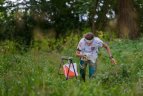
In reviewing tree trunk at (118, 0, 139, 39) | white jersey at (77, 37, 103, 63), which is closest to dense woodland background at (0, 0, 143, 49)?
tree trunk at (118, 0, 139, 39)

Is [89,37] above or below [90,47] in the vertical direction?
above

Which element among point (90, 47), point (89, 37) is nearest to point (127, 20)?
point (90, 47)

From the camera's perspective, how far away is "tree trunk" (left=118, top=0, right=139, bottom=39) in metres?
30.5

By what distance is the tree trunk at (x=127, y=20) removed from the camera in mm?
30500

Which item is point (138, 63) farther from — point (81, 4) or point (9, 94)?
point (81, 4)

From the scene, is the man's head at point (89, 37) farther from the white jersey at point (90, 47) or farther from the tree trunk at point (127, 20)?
the tree trunk at point (127, 20)

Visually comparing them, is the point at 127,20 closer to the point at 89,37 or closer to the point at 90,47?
the point at 90,47

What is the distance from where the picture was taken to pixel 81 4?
38.4 m

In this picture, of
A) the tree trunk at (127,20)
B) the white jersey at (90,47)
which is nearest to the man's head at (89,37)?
the white jersey at (90,47)

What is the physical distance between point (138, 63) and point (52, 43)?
62.0 feet

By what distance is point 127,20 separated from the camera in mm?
30750

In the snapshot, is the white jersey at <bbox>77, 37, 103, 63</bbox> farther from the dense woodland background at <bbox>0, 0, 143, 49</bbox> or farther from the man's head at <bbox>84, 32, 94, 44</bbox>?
the dense woodland background at <bbox>0, 0, 143, 49</bbox>

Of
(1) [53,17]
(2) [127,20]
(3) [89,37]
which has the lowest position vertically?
(3) [89,37]

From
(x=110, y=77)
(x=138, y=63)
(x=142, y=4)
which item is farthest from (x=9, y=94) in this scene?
(x=142, y=4)
